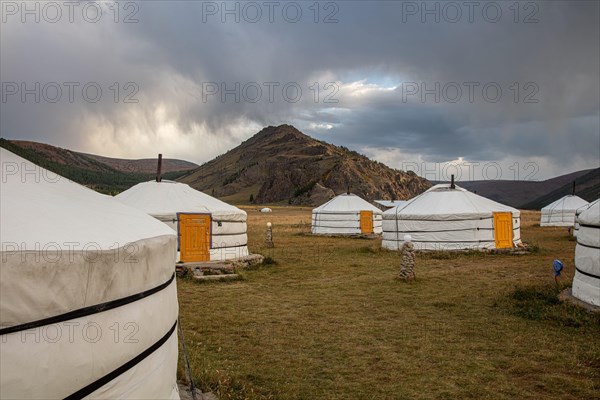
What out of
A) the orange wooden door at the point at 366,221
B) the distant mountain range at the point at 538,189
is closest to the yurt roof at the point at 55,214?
the orange wooden door at the point at 366,221

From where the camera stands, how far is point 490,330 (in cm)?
508

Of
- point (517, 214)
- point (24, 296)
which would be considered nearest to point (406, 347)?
point (24, 296)

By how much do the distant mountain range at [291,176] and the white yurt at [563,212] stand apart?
1125 centimetres

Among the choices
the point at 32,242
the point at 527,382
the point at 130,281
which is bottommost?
the point at 527,382

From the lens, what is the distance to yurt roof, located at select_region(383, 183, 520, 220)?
487 inches

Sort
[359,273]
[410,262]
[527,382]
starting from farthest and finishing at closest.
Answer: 1. [359,273]
2. [410,262]
3. [527,382]

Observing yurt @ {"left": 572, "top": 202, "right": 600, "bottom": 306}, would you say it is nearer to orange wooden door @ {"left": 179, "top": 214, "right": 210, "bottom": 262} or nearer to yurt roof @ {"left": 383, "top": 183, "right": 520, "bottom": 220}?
yurt roof @ {"left": 383, "top": 183, "right": 520, "bottom": 220}

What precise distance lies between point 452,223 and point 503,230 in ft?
5.41

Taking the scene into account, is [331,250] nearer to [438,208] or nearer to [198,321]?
[438,208]

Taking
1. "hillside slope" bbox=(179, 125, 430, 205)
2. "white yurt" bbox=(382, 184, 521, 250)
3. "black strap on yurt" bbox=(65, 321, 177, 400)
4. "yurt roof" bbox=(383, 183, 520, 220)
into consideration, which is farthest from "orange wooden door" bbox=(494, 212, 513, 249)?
"hillside slope" bbox=(179, 125, 430, 205)

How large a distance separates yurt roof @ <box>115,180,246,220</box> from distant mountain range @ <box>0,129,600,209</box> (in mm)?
4688

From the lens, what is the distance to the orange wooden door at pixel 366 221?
2005cm

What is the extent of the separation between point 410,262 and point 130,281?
6.58 metres

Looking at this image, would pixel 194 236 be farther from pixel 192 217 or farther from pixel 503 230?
pixel 503 230
